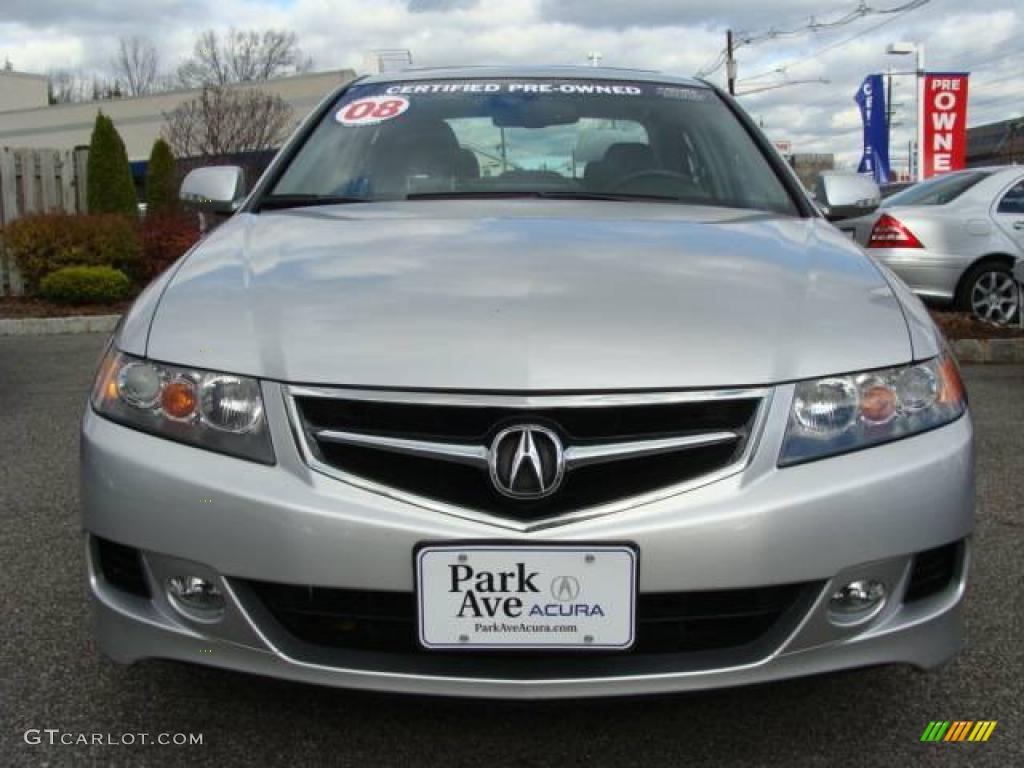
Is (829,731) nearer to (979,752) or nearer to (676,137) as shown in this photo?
(979,752)

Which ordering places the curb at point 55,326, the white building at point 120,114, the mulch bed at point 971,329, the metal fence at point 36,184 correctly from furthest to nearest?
the white building at point 120,114 < the metal fence at point 36,184 < the curb at point 55,326 < the mulch bed at point 971,329

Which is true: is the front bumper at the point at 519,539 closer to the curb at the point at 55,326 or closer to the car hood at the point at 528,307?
the car hood at the point at 528,307

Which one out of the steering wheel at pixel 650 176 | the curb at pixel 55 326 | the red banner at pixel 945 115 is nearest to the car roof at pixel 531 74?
the steering wheel at pixel 650 176

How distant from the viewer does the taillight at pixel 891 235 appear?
8.27 meters

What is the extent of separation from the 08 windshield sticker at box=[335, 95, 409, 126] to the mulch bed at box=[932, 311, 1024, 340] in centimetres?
554

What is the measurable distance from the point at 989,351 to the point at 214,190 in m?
6.08

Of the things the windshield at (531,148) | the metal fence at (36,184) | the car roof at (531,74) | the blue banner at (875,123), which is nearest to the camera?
the windshield at (531,148)

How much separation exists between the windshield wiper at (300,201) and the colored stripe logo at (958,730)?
189 cm

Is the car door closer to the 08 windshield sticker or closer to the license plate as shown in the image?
the 08 windshield sticker

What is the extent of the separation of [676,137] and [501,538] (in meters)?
1.87

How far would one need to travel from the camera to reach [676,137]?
3.14m

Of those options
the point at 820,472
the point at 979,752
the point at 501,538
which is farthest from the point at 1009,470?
the point at 501,538

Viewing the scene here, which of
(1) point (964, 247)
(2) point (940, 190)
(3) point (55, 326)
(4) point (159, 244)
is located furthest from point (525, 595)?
(4) point (159, 244)

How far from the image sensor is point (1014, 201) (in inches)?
331
